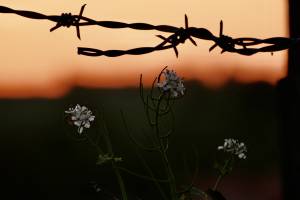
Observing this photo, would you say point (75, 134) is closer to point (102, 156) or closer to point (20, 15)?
point (102, 156)

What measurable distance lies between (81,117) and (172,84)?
0.14 m

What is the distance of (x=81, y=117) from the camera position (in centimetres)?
78

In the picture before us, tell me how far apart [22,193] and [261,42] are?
0.78m

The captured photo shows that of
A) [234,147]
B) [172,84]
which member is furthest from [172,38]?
[234,147]

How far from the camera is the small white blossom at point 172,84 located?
689 millimetres

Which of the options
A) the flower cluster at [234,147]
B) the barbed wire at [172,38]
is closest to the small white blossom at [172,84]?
the barbed wire at [172,38]

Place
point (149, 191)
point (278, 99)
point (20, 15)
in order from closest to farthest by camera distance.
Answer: point (20, 15) → point (278, 99) → point (149, 191)

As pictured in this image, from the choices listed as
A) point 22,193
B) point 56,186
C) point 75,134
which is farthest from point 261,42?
point 56,186

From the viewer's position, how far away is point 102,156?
0.77 metres

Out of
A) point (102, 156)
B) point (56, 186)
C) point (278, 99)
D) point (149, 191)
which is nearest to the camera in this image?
point (102, 156)

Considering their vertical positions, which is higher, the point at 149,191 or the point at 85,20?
the point at 85,20

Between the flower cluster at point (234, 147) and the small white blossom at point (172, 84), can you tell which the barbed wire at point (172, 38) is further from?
the flower cluster at point (234, 147)

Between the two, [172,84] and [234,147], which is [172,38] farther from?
[234,147]

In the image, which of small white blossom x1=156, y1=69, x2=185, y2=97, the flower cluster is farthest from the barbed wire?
the flower cluster
